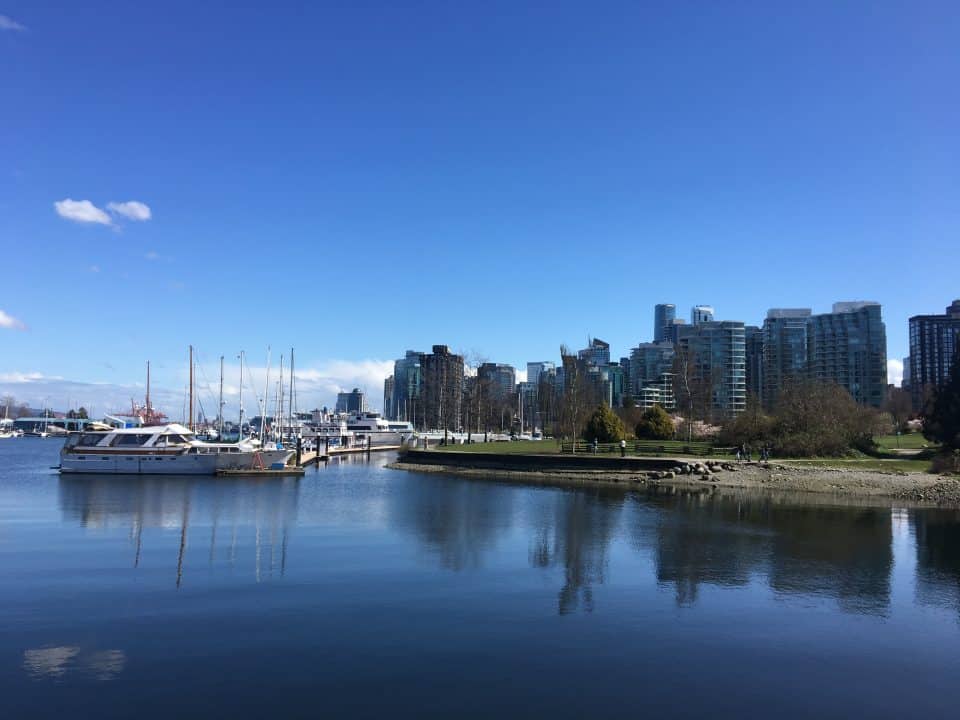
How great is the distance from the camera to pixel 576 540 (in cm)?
2980

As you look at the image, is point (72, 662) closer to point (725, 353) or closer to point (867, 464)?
point (867, 464)

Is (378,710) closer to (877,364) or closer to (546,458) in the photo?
(546,458)

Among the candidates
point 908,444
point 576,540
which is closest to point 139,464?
point 576,540

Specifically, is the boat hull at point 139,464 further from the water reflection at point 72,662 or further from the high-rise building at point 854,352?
the high-rise building at point 854,352

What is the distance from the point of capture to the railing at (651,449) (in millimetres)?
61031

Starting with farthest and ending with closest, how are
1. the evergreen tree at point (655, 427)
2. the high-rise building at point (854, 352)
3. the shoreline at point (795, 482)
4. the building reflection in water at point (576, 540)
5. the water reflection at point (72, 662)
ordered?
the high-rise building at point (854, 352) < the evergreen tree at point (655, 427) < the shoreline at point (795, 482) < the building reflection in water at point (576, 540) < the water reflection at point (72, 662)

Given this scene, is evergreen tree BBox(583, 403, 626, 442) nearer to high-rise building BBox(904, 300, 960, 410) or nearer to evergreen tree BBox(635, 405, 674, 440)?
evergreen tree BBox(635, 405, 674, 440)

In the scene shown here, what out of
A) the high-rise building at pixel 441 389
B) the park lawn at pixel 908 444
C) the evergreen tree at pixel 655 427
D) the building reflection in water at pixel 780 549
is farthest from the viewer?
the high-rise building at pixel 441 389

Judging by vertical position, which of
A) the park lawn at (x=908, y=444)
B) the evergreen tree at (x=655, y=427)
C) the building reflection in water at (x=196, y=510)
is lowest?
the building reflection in water at (x=196, y=510)

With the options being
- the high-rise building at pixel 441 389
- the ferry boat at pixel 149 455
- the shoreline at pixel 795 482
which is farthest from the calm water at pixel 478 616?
the high-rise building at pixel 441 389

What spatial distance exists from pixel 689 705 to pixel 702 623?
5248mm

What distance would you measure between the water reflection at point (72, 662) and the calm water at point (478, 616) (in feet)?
0.20

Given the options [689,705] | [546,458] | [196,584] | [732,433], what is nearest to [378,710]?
[689,705]

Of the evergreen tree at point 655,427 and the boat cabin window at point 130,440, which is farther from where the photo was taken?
the evergreen tree at point 655,427
